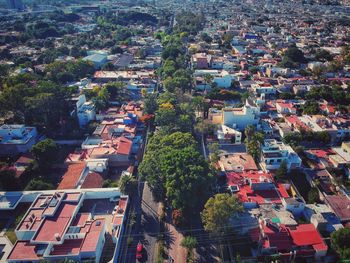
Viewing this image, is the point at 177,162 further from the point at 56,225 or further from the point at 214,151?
the point at 56,225

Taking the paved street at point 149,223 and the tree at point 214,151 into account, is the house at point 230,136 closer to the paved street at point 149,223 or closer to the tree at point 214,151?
the tree at point 214,151

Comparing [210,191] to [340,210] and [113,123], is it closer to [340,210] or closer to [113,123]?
[340,210]

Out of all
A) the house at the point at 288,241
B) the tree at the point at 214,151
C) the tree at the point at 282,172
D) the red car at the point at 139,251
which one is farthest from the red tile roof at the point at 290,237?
the tree at the point at 214,151

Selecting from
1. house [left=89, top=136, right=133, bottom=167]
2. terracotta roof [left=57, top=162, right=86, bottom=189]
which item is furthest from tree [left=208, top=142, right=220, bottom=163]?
terracotta roof [left=57, top=162, right=86, bottom=189]

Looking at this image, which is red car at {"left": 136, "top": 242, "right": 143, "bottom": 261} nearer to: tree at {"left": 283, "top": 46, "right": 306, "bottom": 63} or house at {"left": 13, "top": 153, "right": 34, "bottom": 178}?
house at {"left": 13, "top": 153, "right": 34, "bottom": 178}

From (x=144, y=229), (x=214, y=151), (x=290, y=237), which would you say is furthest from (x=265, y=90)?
(x=144, y=229)

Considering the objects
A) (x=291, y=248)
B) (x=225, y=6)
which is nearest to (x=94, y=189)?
(x=291, y=248)
